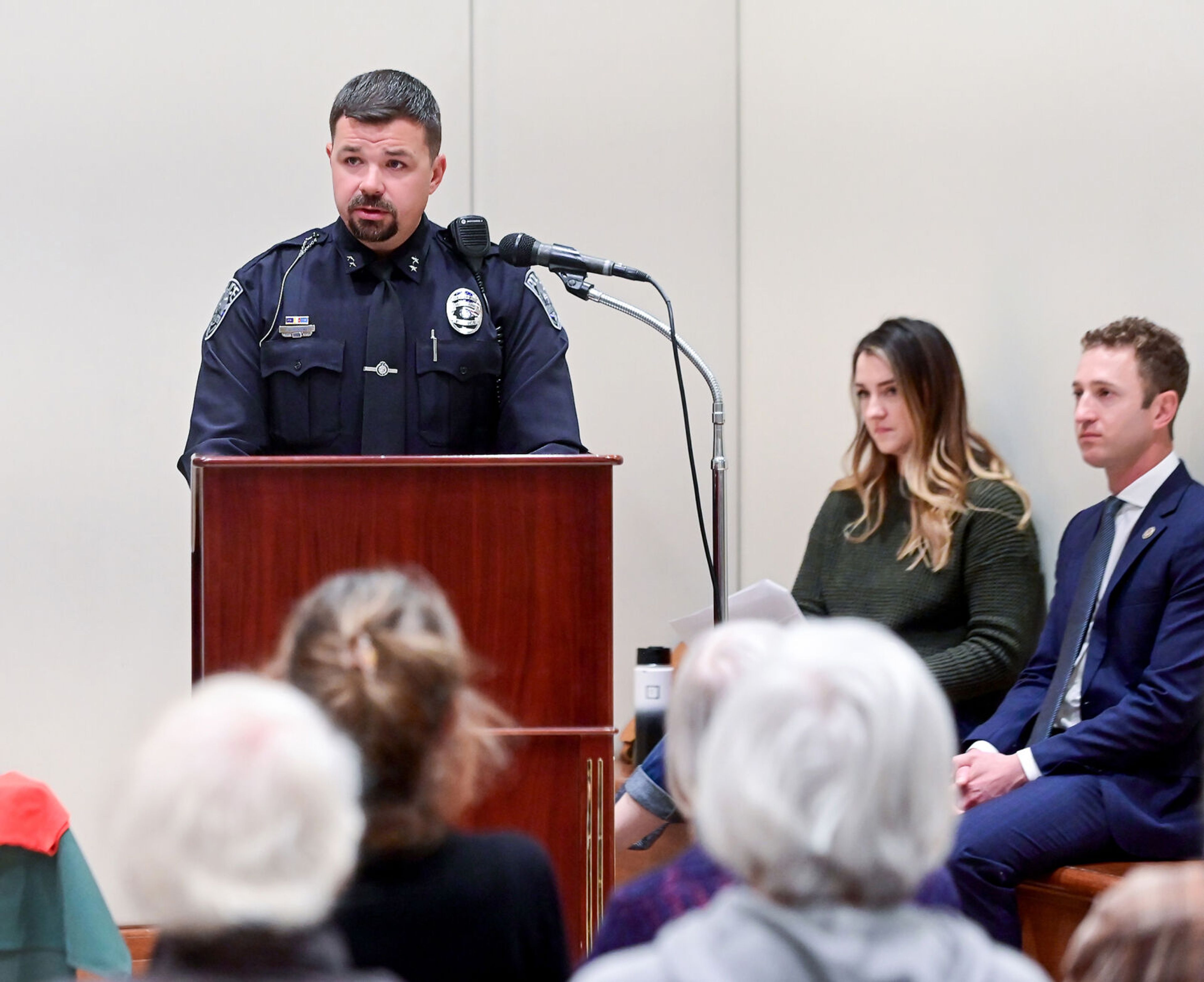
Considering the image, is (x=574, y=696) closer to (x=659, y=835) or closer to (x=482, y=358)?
(x=482, y=358)

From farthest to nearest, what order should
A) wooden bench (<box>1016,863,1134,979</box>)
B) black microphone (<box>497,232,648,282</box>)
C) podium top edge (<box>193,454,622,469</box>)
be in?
black microphone (<box>497,232,648,282</box>) < wooden bench (<box>1016,863,1134,979</box>) < podium top edge (<box>193,454,622,469</box>)

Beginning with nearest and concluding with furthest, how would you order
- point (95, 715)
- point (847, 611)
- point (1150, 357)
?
point (1150, 357)
point (847, 611)
point (95, 715)

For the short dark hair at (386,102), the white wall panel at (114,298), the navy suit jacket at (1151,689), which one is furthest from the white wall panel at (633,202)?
the navy suit jacket at (1151,689)

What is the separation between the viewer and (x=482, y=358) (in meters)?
3.20

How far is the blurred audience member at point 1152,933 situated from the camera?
3.42 ft

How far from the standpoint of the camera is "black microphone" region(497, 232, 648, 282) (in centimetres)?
295

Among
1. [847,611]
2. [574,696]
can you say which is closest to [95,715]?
[847,611]

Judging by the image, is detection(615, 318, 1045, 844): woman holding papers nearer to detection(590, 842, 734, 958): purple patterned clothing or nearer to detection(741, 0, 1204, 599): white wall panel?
detection(741, 0, 1204, 599): white wall panel

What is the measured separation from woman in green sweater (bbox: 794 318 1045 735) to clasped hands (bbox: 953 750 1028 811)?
436 millimetres

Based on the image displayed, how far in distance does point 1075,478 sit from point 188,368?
94.9 inches

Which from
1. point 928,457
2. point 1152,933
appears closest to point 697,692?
point 1152,933

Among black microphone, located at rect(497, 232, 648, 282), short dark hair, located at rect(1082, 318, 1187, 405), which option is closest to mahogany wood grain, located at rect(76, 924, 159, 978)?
black microphone, located at rect(497, 232, 648, 282)

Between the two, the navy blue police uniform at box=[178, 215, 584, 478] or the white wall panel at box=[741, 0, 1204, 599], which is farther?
the white wall panel at box=[741, 0, 1204, 599]

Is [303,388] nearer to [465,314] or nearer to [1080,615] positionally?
[465,314]
